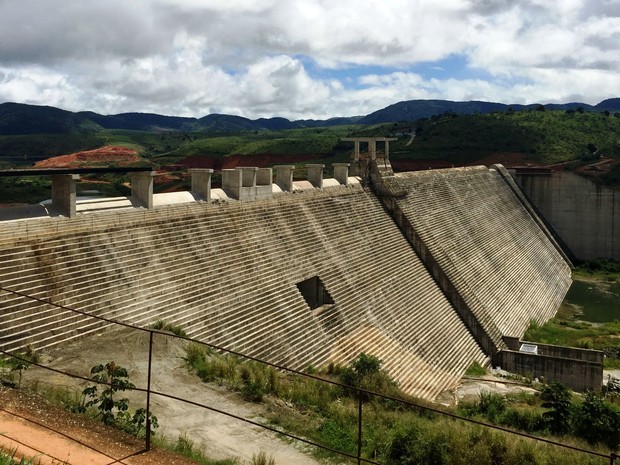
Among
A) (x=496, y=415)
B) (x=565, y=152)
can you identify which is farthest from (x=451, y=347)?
(x=565, y=152)

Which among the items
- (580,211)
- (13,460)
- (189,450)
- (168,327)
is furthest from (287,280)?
(580,211)

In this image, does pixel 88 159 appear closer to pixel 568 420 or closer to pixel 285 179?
pixel 285 179

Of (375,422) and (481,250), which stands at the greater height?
(481,250)

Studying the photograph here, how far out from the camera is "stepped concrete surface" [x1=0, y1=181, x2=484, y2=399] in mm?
12156

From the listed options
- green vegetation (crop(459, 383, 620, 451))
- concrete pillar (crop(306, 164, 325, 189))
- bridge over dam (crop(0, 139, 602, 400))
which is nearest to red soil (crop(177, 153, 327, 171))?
bridge over dam (crop(0, 139, 602, 400))

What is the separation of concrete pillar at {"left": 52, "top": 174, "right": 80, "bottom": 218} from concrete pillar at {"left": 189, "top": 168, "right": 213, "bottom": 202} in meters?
5.39

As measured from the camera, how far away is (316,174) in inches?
1003

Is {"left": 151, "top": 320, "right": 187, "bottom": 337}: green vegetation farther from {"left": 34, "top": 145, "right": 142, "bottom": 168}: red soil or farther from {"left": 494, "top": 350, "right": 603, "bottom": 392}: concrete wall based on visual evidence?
{"left": 34, "top": 145, "right": 142, "bottom": 168}: red soil

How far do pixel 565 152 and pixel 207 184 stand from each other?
57975 millimetres

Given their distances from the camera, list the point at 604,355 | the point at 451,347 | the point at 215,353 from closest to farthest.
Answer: the point at 215,353 < the point at 451,347 < the point at 604,355

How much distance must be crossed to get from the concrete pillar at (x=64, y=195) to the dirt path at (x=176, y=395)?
11.3 ft

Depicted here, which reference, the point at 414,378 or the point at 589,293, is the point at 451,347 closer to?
the point at 414,378

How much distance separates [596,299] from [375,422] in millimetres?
30946

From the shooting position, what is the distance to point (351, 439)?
31.7 feet
